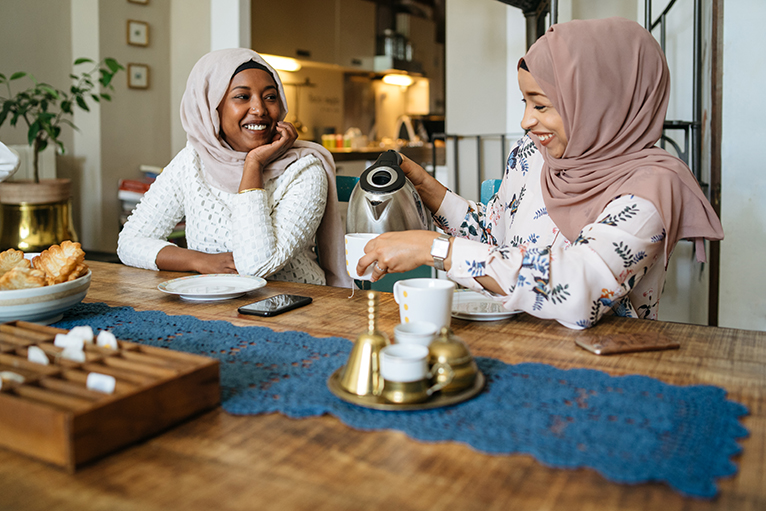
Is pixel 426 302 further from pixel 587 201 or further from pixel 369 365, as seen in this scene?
pixel 587 201

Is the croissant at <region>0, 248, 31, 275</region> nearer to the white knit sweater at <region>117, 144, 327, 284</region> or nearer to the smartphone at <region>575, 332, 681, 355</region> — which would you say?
the white knit sweater at <region>117, 144, 327, 284</region>

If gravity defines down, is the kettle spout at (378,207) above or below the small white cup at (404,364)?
above

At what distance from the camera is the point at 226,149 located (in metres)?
1.87

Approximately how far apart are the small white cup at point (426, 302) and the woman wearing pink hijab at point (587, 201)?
16 cm

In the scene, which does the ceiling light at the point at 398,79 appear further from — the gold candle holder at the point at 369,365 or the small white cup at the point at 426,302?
the gold candle holder at the point at 369,365

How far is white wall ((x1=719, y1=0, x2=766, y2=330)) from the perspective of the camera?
1904mm

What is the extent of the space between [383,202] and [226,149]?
2.74 feet

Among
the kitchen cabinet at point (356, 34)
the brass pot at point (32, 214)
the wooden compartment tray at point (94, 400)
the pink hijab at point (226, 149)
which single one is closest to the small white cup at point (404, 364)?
the wooden compartment tray at point (94, 400)

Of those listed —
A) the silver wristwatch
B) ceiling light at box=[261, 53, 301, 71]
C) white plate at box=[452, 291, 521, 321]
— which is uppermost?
ceiling light at box=[261, 53, 301, 71]

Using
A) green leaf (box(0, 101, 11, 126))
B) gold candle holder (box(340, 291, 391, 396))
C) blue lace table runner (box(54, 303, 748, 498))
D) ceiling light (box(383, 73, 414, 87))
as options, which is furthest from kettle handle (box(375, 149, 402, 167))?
ceiling light (box(383, 73, 414, 87))

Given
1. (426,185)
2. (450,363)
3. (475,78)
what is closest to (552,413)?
(450,363)

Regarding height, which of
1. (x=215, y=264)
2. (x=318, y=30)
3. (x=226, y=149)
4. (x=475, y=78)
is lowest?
(x=215, y=264)

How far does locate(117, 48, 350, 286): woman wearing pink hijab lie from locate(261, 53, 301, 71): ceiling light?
354 cm

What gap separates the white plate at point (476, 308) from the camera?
1132 mm
